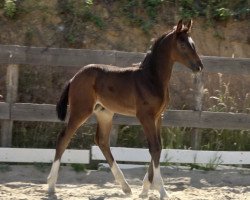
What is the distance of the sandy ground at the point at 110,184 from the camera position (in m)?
6.83

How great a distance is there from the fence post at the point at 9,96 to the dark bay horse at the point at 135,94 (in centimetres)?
149

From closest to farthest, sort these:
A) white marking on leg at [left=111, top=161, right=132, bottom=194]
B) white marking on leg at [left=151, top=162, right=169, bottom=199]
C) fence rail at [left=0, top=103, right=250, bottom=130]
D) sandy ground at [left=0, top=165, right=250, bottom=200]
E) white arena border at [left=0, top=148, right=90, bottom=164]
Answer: white marking on leg at [left=151, top=162, right=169, bottom=199] < sandy ground at [left=0, top=165, right=250, bottom=200] < white marking on leg at [left=111, top=161, right=132, bottom=194] < white arena border at [left=0, top=148, right=90, bottom=164] < fence rail at [left=0, top=103, right=250, bottom=130]

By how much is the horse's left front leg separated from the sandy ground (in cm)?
15

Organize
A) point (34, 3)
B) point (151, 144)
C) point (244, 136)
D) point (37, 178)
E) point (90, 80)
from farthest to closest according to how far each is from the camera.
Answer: point (34, 3) → point (244, 136) → point (37, 178) → point (90, 80) → point (151, 144)

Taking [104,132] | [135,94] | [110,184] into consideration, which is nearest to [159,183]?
[135,94]

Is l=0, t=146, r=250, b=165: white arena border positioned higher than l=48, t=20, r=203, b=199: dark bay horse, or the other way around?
l=48, t=20, r=203, b=199: dark bay horse

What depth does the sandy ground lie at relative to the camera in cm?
683

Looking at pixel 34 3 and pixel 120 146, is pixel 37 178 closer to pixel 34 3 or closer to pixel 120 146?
pixel 120 146

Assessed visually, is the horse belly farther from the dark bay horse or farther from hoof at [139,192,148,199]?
hoof at [139,192,148,199]

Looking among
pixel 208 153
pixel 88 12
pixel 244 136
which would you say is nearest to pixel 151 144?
pixel 208 153

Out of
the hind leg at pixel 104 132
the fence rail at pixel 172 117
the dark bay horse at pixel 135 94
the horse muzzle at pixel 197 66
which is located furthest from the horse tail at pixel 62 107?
the horse muzzle at pixel 197 66

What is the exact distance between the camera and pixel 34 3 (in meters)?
10.3

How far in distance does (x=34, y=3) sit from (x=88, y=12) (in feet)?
3.27

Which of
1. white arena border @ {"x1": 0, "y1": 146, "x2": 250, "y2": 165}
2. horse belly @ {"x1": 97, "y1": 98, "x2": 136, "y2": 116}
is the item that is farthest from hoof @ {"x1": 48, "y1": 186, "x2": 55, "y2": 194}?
white arena border @ {"x1": 0, "y1": 146, "x2": 250, "y2": 165}
